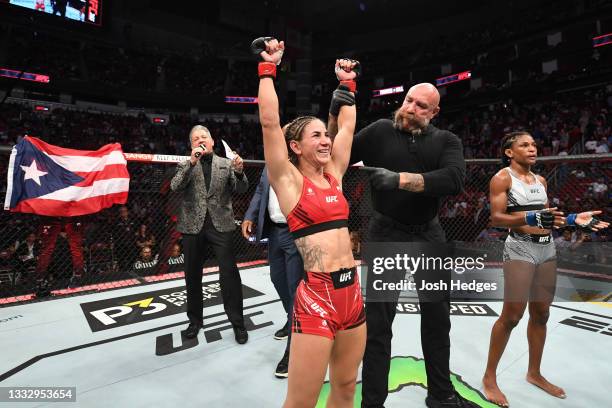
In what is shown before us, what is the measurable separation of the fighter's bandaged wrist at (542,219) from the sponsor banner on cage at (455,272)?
1.13 ft

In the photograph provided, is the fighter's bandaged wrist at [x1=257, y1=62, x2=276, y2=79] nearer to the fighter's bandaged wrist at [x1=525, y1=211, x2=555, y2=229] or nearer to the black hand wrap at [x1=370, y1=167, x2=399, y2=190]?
the black hand wrap at [x1=370, y1=167, x2=399, y2=190]

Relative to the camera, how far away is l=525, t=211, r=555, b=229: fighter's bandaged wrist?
1929 mm

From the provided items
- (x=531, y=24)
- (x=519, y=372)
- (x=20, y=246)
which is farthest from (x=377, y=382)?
(x=531, y=24)

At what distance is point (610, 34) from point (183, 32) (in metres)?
22.1

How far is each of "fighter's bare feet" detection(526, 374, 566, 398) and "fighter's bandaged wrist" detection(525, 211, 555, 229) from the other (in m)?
1.17

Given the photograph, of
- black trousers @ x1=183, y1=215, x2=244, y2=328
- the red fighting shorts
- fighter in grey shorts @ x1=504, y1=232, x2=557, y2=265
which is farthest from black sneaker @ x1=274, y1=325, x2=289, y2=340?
fighter in grey shorts @ x1=504, y1=232, x2=557, y2=265

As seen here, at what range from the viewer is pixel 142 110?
22547mm

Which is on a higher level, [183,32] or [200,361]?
[183,32]

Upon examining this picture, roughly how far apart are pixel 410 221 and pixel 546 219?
0.74m

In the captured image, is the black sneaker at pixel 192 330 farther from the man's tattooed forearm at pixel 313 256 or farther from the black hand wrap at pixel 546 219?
the black hand wrap at pixel 546 219

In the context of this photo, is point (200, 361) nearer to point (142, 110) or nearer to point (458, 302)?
point (458, 302)

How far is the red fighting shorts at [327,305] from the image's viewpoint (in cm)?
147

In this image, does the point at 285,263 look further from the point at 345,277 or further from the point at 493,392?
the point at 493,392

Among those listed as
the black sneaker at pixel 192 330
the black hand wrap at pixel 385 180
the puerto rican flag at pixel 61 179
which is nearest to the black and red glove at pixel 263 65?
the black hand wrap at pixel 385 180
